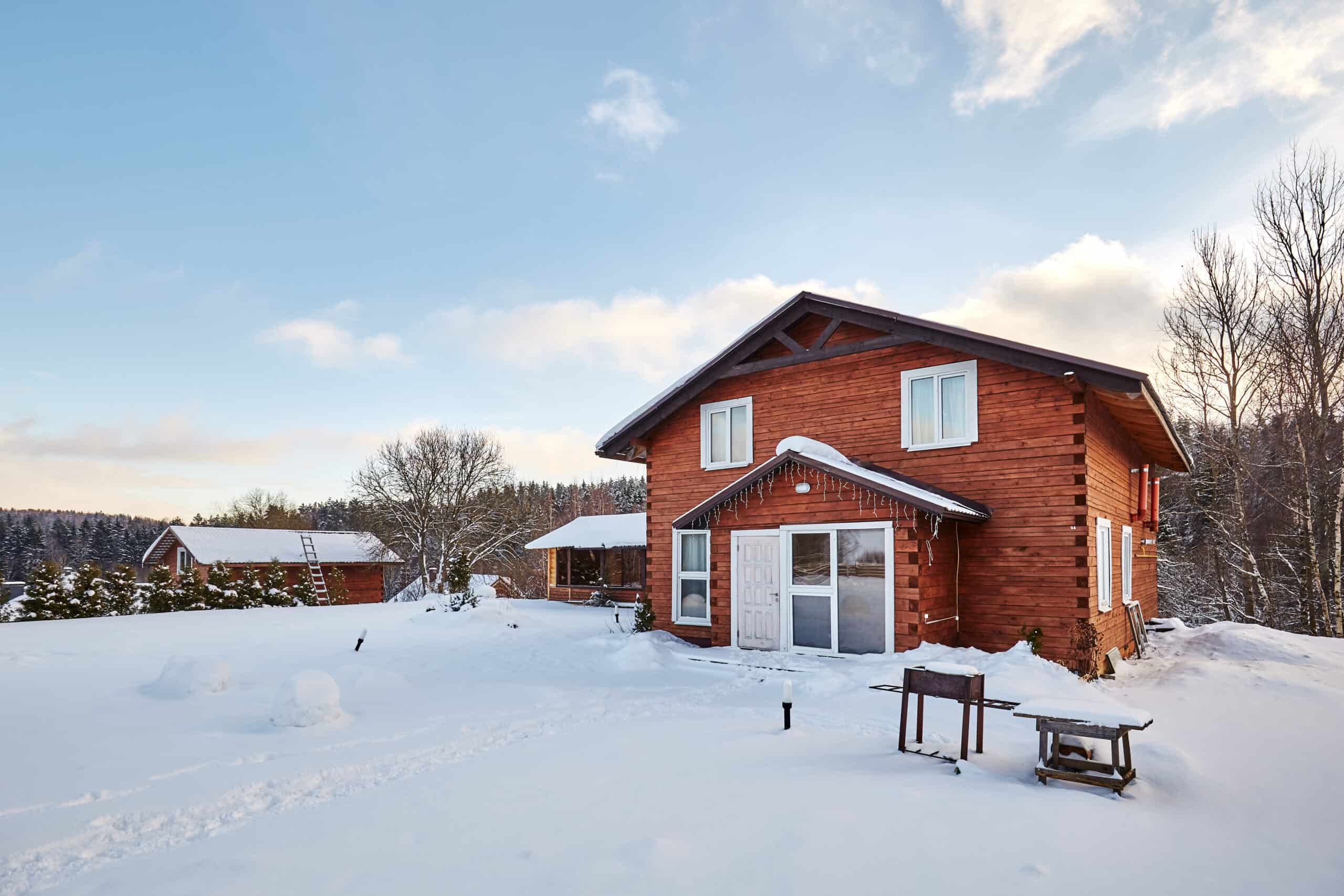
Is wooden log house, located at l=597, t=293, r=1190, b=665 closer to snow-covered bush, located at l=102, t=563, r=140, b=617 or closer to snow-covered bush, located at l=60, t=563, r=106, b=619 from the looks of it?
snow-covered bush, located at l=60, t=563, r=106, b=619

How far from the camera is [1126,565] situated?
15.0 meters

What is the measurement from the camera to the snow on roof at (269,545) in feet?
107

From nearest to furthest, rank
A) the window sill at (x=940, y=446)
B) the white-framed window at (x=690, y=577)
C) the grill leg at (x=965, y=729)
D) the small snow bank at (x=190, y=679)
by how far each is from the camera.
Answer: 1. the grill leg at (x=965, y=729)
2. the small snow bank at (x=190, y=679)
3. the window sill at (x=940, y=446)
4. the white-framed window at (x=690, y=577)

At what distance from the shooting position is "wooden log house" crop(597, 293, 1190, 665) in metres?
10.8

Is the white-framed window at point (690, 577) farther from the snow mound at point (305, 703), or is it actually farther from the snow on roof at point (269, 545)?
the snow on roof at point (269, 545)

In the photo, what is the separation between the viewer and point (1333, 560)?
57.4 ft

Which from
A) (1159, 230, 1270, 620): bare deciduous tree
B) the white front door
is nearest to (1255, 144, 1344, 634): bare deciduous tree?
(1159, 230, 1270, 620): bare deciduous tree

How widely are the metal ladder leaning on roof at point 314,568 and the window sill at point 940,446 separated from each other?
23139 mm

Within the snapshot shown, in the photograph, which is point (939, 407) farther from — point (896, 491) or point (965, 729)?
point (965, 729)

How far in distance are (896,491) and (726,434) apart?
4.66 metres

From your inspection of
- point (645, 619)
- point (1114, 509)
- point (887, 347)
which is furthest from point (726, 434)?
point (1114, 509)

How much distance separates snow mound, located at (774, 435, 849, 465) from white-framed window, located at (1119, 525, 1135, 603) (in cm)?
660

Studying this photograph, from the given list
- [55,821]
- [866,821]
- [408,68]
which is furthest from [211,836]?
[408,68]

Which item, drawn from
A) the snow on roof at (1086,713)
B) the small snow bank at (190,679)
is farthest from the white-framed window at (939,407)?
the small snow bank at (190,679)
